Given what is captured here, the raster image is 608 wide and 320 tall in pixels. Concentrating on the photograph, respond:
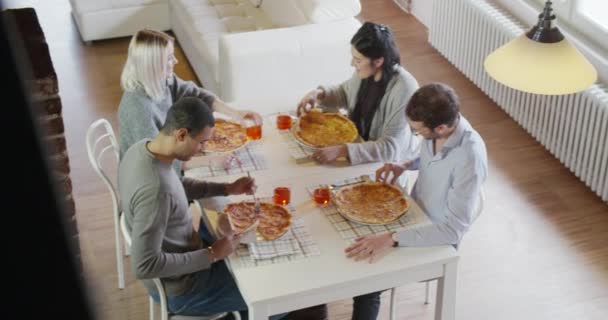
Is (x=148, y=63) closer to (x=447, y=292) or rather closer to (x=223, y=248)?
(x=223, y=248)

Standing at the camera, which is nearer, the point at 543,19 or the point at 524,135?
the point at 543,19

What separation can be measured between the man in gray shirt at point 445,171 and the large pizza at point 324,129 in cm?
49

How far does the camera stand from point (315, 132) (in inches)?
118

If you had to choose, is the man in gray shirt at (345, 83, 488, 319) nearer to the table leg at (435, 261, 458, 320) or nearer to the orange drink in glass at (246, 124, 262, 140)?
the table leg at (435, 261, 458, 320)

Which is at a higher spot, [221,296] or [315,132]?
[315,132]

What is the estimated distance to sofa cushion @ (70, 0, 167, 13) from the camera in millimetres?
5555

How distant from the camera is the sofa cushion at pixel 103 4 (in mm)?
5555

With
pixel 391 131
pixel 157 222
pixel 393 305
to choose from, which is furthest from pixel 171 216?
pixel 393 305

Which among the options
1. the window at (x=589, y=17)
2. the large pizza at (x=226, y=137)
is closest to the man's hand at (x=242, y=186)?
the large pizza at (x=226, y=137)

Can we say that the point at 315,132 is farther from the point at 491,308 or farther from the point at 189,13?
the point at 189,13

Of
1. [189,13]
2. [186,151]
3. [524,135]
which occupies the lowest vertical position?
[524,135]

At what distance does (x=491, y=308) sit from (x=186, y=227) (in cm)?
153

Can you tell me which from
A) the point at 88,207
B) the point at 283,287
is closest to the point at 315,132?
the point at 283,287

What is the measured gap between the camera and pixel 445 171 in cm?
250
